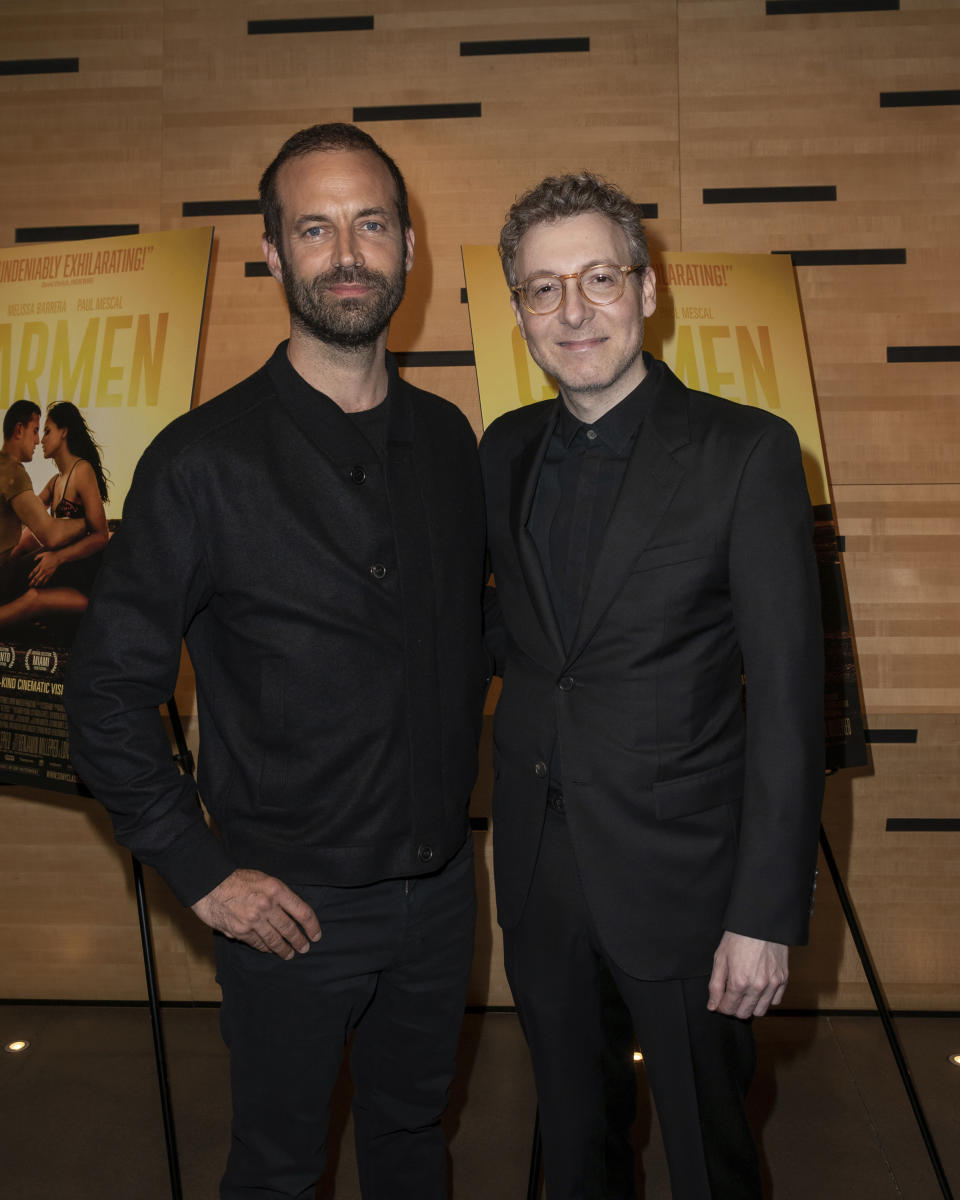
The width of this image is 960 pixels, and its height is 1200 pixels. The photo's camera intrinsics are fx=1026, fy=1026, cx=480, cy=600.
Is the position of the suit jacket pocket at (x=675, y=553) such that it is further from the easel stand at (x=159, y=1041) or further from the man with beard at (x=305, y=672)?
the easel stand at (x=159, y=1041)

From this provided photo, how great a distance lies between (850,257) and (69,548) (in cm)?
233

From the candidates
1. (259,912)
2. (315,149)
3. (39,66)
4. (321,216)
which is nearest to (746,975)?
(259,912)

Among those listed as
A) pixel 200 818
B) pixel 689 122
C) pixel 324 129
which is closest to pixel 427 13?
pixel 689 122

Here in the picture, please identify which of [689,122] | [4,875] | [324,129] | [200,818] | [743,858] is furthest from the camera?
[4,875]

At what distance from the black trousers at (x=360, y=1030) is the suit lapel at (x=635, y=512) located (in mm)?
554

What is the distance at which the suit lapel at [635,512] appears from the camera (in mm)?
1546

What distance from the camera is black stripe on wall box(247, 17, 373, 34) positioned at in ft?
9.98

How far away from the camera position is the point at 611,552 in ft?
5.09

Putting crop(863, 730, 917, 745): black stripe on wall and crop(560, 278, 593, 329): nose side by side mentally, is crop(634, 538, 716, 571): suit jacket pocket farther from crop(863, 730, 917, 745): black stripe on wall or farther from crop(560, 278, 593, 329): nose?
crop(863, 730, 917, 745): black stripe on wall

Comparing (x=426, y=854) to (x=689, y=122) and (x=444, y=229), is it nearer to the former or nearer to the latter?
(x=444, y=229)

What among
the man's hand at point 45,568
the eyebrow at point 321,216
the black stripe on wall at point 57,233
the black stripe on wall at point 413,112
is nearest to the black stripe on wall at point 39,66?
the black stripe on wall at point 57,233

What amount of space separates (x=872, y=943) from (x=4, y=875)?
2.73 meters

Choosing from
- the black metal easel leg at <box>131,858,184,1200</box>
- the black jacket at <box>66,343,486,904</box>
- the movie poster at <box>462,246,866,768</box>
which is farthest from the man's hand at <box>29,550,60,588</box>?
the movie poster at <box>462,246,866,768</box>

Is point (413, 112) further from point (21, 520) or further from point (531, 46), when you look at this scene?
point (21, 520)
